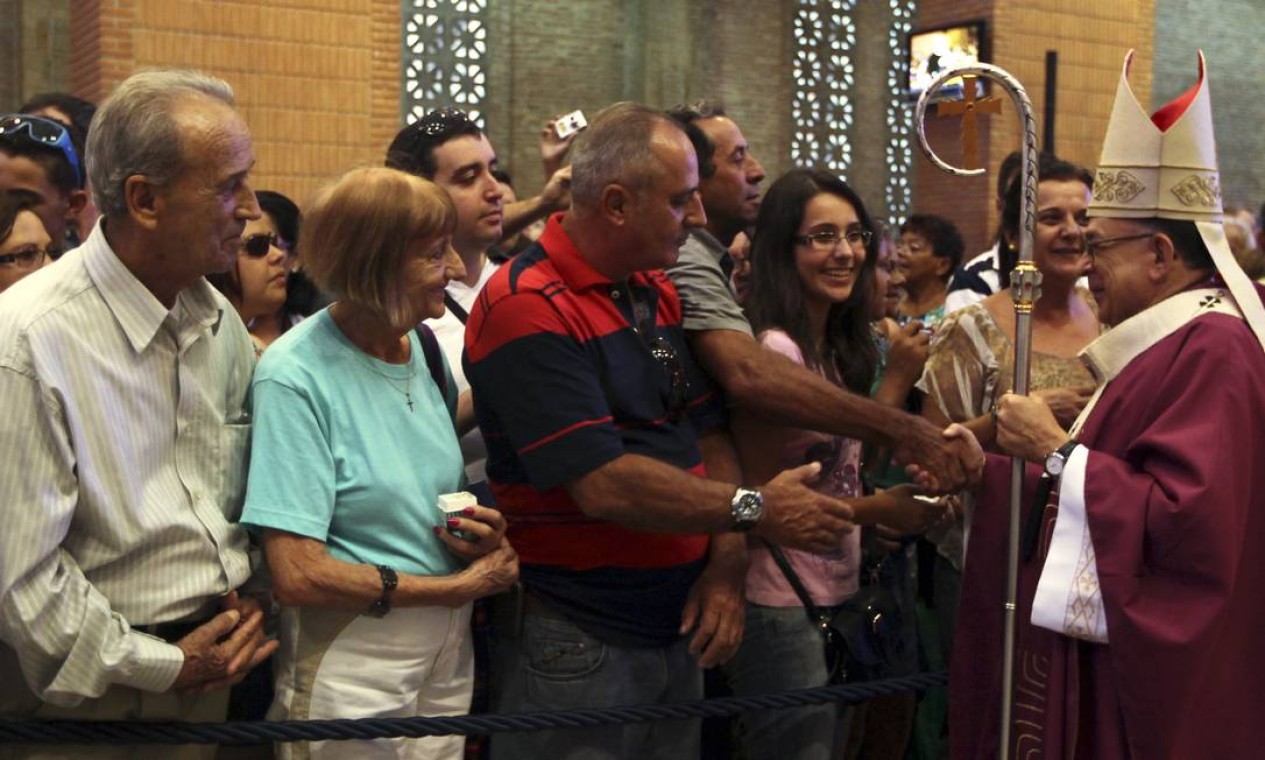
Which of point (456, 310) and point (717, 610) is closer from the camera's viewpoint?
point (717, 610)

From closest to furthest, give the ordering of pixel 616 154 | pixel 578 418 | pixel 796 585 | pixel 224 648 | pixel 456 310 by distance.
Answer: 1. pixel 224 648
2. pixel 578 418
3. pixel 616 154
4. pixel 796 585
5. pixel 456 310

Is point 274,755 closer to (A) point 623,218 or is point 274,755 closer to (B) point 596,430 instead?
(B) point 596,430

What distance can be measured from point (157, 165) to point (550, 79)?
1254 centimetres

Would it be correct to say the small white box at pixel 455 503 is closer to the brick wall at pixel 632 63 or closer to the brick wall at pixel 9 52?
the brick wall at pixel 9 52

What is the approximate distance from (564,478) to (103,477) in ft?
2.96

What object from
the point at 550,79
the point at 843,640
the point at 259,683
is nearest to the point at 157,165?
the point at 259,683

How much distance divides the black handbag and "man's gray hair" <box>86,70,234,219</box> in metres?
1.73

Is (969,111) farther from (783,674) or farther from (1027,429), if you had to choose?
(783,674)

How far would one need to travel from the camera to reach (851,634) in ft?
12.4

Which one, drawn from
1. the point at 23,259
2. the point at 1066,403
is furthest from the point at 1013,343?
the point at 23,259

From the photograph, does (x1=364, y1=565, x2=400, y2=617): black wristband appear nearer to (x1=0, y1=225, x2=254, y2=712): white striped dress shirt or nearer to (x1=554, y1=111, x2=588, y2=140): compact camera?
(x1=0, y1=225, x2=254, y2=712): white striped dress shirt

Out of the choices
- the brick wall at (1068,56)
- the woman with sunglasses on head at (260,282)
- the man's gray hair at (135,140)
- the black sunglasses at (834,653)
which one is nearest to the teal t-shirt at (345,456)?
the man's gray hair at (135,140)

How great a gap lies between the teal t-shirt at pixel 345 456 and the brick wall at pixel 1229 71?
17791 millimetres

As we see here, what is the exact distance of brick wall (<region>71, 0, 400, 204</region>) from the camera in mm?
8078
